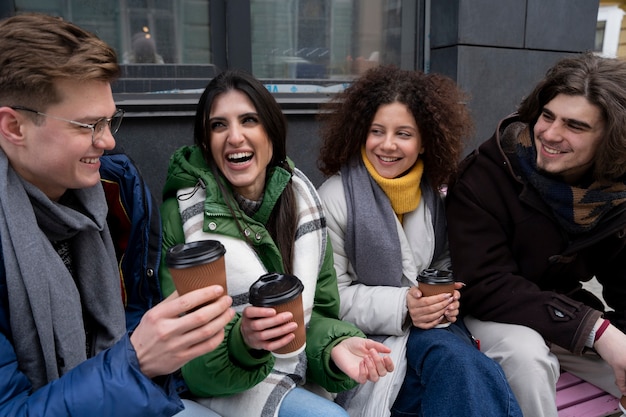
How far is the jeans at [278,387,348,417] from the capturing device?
1973 mm

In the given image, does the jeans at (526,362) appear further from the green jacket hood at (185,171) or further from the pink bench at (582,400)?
the green jacket hood at (185,171)

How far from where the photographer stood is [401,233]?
8.63 ft

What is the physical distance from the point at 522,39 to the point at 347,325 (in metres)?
4.05

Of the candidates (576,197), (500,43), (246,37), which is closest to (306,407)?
(576,197)

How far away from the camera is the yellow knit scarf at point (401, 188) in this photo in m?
2.60

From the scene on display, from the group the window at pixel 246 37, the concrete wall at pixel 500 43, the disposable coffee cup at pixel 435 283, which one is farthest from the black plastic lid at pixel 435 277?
the concrete wall at pixel 500 43

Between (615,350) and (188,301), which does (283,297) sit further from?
(615,350)

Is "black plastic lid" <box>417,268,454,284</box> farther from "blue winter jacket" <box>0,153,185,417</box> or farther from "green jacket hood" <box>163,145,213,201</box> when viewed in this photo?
"blue winter jacket" <box>0,153,185,417</box>

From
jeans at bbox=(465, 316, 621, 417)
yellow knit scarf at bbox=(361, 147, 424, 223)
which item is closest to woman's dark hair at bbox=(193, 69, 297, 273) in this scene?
yellow knit scarf at bbox=(361, 147, 424, 223)

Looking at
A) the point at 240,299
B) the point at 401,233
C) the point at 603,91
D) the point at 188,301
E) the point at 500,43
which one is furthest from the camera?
the point at 500,43

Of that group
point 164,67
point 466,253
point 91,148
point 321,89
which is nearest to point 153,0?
point 164,67

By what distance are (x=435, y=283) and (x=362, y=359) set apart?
468 mm

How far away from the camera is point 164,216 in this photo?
221 cm

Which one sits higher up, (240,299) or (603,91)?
(603,91)
